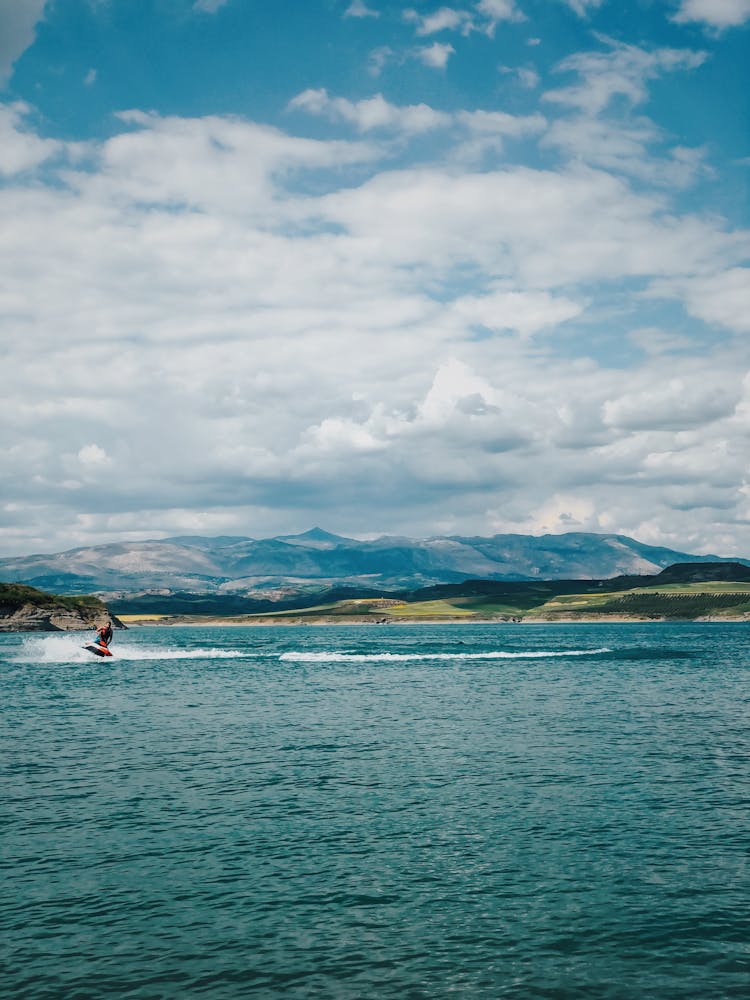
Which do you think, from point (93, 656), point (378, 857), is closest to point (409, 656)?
point (93, 656)

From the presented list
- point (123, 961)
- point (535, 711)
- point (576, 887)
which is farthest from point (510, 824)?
→ point (535, 711)

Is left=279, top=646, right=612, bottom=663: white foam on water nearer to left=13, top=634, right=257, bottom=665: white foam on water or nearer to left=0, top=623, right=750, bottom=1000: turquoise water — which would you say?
left=13, top=634, right=257, bottom=665: white foam on water

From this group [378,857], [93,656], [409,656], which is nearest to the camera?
[378,857]

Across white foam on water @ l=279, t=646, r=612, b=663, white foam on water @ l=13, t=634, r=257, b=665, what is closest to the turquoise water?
white foam on water @ l=279, t=646, r=612, b=663

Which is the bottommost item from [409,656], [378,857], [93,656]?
[93,656]

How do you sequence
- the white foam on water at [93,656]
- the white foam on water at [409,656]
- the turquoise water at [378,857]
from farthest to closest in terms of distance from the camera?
the white foam on water at [93,656]
the white foam on water at [409,656]
the turquoise water at [378,857]

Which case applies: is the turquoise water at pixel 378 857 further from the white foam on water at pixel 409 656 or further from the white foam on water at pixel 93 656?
the white foam on water at pixel 93 656

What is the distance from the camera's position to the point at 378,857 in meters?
29.3

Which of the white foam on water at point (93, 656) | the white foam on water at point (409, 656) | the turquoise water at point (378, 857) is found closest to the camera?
the turquoise water at point (378, 857)

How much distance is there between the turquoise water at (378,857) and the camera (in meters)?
20.7

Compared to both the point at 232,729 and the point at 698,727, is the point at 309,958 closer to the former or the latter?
the point at 232,729

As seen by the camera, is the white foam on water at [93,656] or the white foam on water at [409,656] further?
the white foam on water at [93,656]

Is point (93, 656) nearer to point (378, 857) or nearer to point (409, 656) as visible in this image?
point (409, 656)

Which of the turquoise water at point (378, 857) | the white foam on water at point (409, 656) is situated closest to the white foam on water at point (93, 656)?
the white foam on water at point (409, 656)
